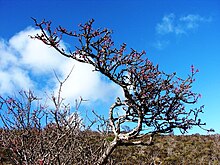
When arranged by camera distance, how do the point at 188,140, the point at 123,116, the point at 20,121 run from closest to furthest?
1. the point at 20,121
2. the point at 123,116
3. the point at 188,140

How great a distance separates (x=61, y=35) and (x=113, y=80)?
1.36 m

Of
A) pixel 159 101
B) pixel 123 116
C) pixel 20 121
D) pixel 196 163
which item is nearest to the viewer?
pixel 20 121

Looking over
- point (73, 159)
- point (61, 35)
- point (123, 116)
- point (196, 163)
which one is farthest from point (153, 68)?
point (196, 163)

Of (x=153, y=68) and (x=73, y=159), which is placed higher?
(x=153, y=68)

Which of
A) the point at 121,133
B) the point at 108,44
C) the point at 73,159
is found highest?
the point at 108,44

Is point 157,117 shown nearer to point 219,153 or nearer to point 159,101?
point 159,101

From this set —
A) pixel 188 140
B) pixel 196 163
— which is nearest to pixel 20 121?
pixel 196 163

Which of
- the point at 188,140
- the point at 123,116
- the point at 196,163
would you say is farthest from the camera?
the point at 188,140

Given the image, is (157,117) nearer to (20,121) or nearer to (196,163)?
(20,121)

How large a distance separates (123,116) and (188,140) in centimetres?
1703

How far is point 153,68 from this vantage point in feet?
23.1

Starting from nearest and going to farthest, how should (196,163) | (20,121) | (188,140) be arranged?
Result: (20,121), (196,163), (188,140)

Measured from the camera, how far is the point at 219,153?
20.6 m

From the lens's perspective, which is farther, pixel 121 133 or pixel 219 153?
pixel 219 153
